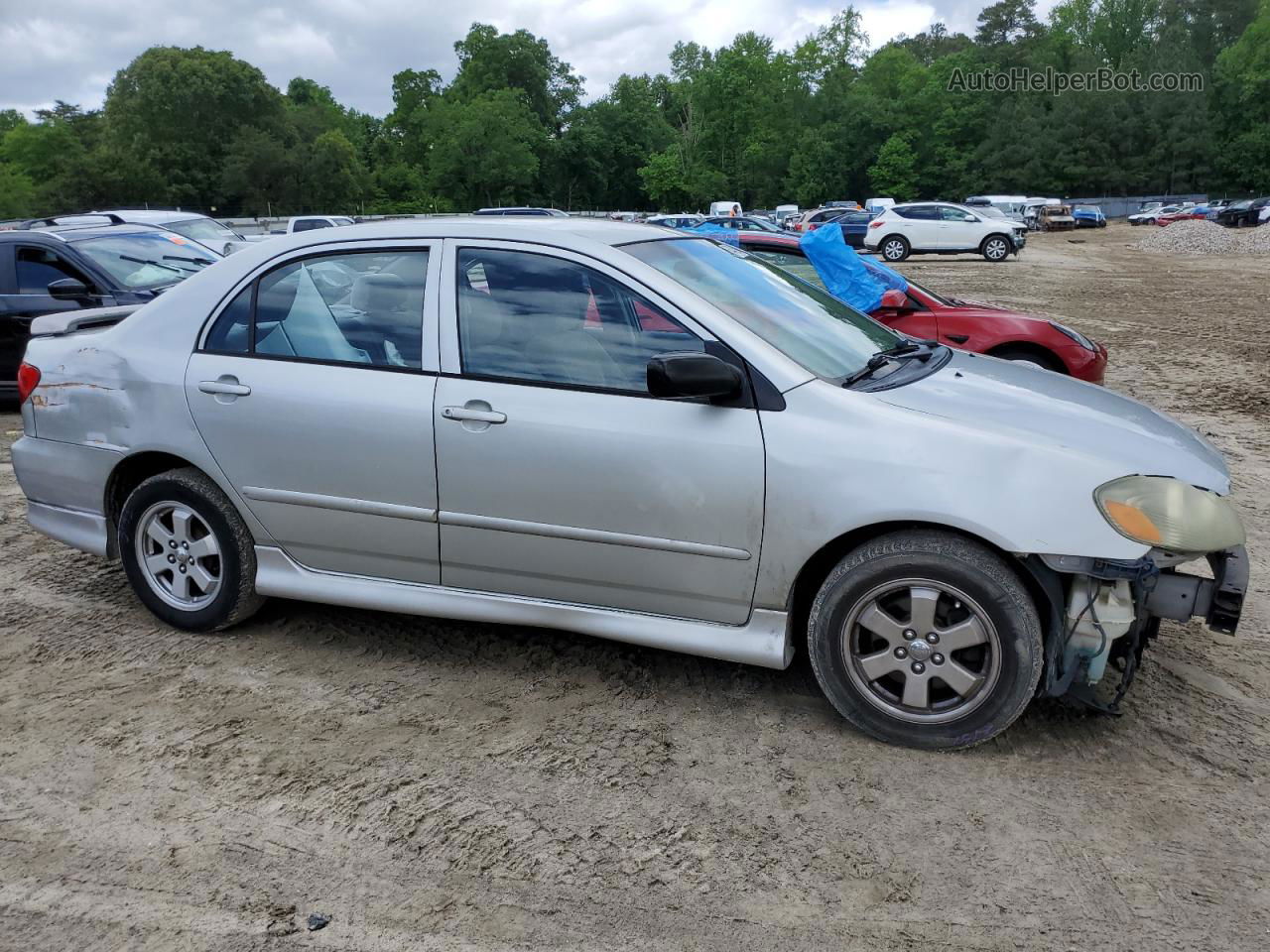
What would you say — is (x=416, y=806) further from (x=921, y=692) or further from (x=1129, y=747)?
(x=1129, y=747)

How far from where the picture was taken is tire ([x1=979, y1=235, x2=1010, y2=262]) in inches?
1291

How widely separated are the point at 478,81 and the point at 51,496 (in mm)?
114878

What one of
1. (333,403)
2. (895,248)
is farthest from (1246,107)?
(333,403)

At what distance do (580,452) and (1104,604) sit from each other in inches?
68.0

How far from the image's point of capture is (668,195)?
96.2 meters

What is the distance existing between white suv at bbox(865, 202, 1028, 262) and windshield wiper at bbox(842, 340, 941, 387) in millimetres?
30302

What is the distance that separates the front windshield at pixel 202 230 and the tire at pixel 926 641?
12.3 m

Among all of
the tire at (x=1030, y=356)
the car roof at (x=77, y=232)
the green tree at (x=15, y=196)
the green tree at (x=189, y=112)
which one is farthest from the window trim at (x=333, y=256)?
the green tree at (x=189, y=112)

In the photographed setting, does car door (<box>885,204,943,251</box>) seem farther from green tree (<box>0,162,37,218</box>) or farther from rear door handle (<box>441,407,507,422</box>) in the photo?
green tree (<box>0,162,37,218</box>)

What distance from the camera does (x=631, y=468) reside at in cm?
360

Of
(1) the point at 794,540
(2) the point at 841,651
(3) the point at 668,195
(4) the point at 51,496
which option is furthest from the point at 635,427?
(3) the point at 668,195

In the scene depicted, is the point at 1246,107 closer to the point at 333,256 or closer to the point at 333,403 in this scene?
the point at 333,256

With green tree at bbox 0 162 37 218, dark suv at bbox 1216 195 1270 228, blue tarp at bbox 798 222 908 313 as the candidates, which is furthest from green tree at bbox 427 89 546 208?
blue tarp at bbox 798 222 908 313

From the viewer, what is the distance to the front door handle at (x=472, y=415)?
149 inches
